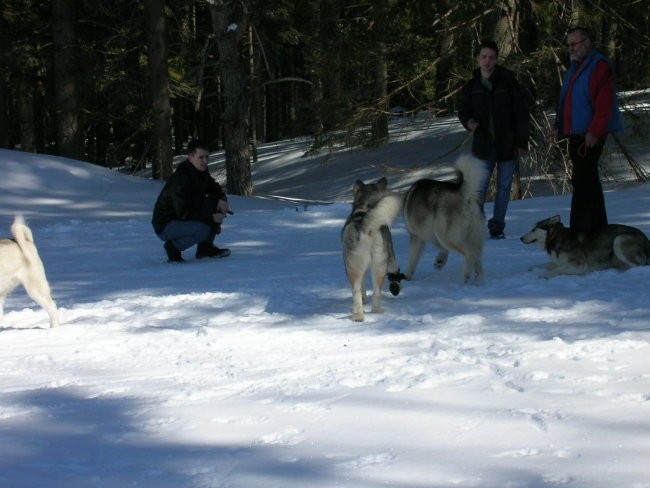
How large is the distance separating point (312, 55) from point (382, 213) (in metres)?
12.7

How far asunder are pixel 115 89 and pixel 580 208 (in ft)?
58.9

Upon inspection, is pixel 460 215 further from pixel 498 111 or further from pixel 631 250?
pixel 498 111

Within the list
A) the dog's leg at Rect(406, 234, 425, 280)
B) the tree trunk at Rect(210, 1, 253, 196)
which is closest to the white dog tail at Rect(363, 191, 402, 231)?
the dog's leg at Rect(406, 234, 425, 280)

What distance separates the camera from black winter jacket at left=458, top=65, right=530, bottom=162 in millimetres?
8789

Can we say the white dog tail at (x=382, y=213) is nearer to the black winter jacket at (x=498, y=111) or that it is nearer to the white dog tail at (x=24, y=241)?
the white dog tail at (x=24, y=241)

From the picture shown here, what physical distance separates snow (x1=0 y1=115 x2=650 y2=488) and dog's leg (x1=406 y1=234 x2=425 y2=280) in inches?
6.6

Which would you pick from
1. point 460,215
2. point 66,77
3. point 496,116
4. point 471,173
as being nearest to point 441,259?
point 460,215

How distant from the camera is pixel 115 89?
22750 millimetres

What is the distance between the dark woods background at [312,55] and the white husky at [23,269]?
9.00 m

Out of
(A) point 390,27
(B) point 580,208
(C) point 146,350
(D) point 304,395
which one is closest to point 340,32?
(A) point 390,27

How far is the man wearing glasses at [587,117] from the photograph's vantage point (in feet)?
23.5

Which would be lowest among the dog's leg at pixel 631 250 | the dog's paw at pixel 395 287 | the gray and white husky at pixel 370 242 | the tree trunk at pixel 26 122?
the dog's paw at pixel 395 287

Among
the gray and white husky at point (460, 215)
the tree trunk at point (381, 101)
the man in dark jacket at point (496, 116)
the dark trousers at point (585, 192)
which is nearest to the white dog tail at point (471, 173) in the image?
the gray and white husky at point (460, 215)

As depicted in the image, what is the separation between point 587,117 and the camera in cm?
737
